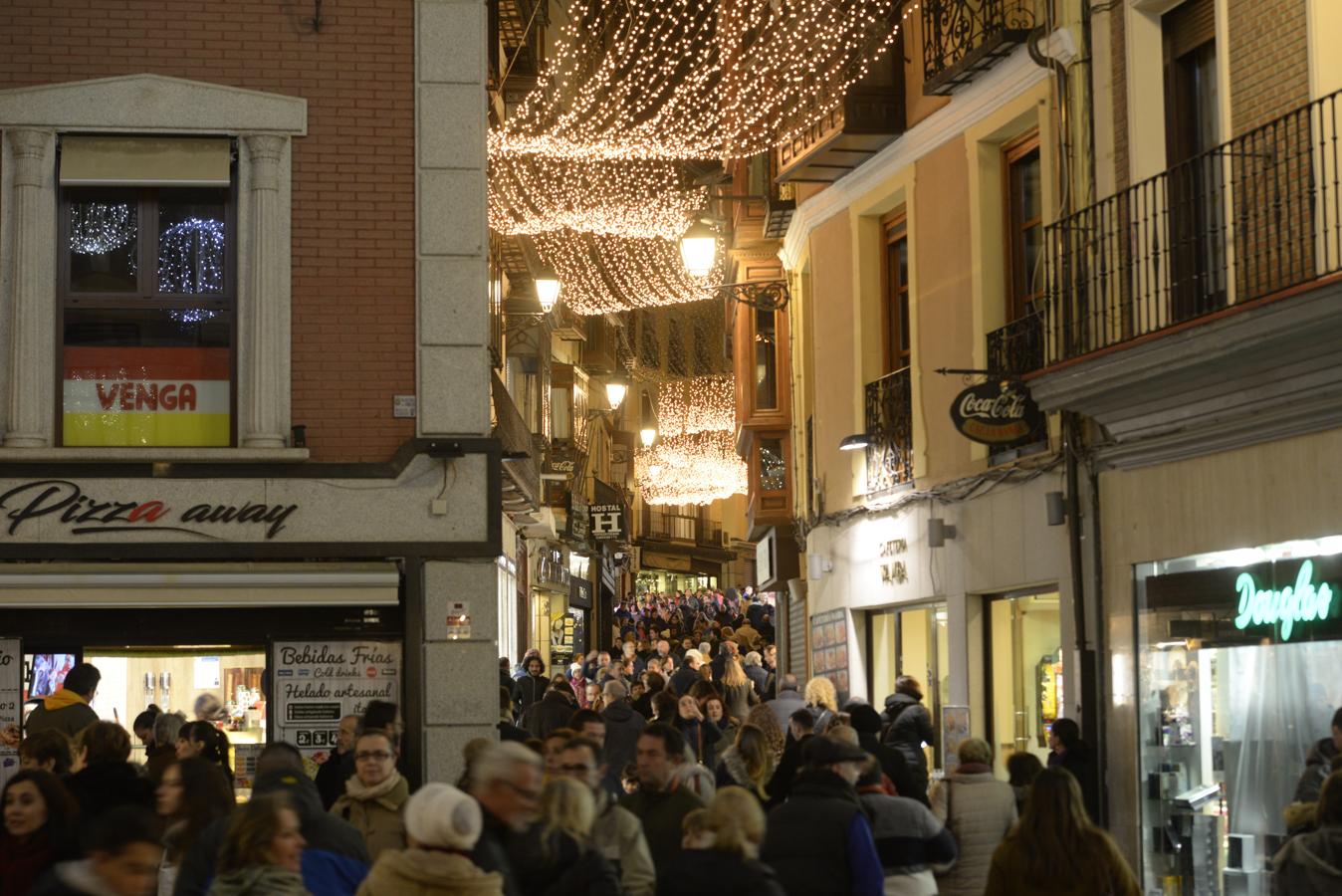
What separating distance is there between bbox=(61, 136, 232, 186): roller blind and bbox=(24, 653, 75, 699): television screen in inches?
137

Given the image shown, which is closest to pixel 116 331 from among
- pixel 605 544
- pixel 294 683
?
pixel 294 683

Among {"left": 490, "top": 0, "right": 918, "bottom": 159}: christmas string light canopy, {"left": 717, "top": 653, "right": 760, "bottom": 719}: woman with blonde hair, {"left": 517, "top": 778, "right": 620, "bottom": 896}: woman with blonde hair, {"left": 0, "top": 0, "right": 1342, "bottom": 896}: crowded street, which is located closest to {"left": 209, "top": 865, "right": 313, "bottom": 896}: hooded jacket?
{"left": 517, "top": 778, "right": 620, "bottom": 896}: woman with blonde hair

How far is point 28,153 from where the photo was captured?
15133mm

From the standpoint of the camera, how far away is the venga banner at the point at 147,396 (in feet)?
50.3

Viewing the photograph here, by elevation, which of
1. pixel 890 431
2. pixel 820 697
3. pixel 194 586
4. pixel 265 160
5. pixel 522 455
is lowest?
pixel 820 697

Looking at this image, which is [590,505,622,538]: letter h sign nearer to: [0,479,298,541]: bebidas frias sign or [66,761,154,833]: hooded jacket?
[0,479,298,541]: bebidas frias sign

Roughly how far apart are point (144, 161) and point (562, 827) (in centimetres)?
902

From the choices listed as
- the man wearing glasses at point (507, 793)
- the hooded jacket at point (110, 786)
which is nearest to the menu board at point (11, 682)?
the hooded jacket at point (110, 786)

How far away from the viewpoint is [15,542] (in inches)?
583

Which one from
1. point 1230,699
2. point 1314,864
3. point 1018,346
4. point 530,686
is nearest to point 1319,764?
point 1230,699

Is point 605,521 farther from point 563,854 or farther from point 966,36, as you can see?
point 563,854

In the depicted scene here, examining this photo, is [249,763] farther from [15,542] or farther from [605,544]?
[605,544]

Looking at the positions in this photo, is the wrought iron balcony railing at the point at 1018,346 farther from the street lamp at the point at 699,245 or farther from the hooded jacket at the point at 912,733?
the street lamp at the point at 699,245

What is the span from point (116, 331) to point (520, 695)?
11255 millimetres
